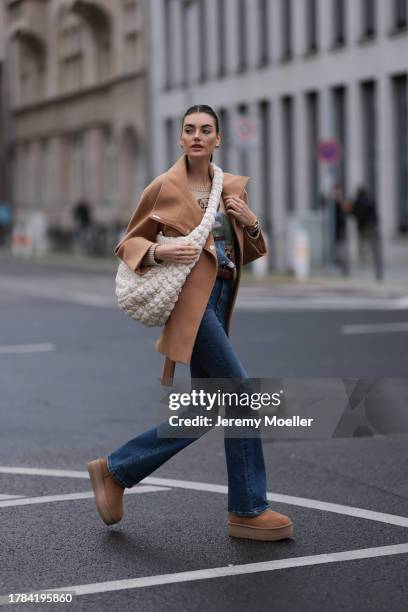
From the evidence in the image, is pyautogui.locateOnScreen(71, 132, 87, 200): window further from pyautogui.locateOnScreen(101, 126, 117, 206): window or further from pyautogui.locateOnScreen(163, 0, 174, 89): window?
pyautogui.locateOnScreen(163, 0, 174, 89): window

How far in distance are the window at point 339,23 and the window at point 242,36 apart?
5918 mm

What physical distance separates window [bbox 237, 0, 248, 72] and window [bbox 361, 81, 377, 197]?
7784mm

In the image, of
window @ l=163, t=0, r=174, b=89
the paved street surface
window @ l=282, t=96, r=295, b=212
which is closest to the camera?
the paved street surface

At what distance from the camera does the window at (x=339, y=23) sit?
39.6 m

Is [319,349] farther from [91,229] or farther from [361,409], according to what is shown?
[91,229]

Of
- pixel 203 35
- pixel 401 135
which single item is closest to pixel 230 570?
pixel 401 135

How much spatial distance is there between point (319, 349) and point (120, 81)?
132 feet

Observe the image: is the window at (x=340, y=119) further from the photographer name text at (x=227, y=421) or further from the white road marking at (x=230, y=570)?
the white road marking at (x=230, y=570)

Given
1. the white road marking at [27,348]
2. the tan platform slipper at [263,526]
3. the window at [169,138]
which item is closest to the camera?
the tan platform slipper at [263,526]

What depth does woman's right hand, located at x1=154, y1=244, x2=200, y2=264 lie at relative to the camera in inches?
246

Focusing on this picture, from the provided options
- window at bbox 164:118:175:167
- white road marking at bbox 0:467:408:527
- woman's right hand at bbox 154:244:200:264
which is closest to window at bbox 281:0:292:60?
window at bbox 164:118:175:167

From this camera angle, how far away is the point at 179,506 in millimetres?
7355

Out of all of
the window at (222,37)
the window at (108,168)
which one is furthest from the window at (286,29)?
the window at (108,168)

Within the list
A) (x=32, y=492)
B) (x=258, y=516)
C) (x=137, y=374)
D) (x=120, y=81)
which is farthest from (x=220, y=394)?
(x=120, y=81)
